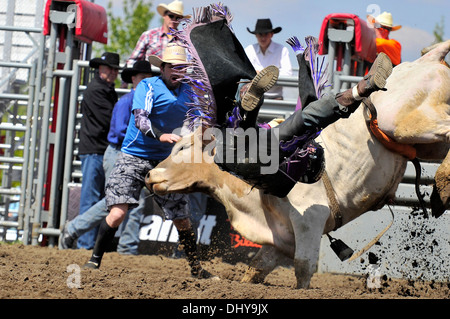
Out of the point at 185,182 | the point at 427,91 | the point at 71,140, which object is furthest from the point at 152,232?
the point at 427,91

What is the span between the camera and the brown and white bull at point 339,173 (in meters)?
4.80

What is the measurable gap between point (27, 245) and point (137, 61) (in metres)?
2.36

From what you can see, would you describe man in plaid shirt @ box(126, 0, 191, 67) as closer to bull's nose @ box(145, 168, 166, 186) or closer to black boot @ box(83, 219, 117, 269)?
black boot @ box(83, 219, 117, 269)

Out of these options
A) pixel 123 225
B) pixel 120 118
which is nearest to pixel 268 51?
pixel 120 118

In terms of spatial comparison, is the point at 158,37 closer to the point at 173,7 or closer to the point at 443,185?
the point at 173,7

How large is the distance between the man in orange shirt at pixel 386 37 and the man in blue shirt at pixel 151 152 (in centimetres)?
260

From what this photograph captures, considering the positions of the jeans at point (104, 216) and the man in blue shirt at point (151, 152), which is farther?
the jeans at point (104, 216)

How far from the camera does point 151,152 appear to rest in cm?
584

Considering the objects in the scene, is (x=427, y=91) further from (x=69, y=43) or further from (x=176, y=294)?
(x=69, y=43)

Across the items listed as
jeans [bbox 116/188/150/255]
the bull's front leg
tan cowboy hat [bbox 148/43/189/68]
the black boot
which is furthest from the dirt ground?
tan cowboy hat [bbox 148/43/189/68]

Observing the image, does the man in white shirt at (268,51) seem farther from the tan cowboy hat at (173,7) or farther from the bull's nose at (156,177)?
the bull's nose at (156,177)

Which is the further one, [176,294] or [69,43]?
[69,43]

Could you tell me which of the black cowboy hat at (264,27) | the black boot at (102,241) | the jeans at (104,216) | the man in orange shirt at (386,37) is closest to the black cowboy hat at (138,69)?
the jeans at (104,216)
